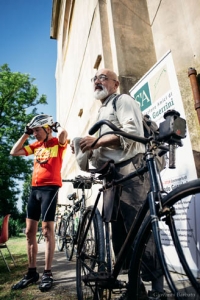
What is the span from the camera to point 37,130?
121 inches

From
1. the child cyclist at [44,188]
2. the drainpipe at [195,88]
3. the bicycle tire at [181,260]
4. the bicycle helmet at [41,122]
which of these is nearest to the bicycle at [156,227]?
the bicycle tire at [181,260]

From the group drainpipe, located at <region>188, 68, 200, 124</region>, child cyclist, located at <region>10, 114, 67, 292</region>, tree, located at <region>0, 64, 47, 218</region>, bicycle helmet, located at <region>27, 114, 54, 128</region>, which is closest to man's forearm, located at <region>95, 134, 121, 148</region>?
child cyclist, located at <region>10, 114, 67, 292</region>

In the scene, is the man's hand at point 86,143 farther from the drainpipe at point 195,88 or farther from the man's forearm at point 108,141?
the drainpipe at point 195,88

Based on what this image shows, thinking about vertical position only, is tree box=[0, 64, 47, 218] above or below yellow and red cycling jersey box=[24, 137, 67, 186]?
above

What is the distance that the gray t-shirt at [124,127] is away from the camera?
5.07ft

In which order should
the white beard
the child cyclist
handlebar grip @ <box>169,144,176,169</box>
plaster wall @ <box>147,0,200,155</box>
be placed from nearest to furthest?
handlebar grip @ <box>169,144,176,169</box> < the white beard < the child cyclist < plaster wall @ <box>147,0,200,155</box>

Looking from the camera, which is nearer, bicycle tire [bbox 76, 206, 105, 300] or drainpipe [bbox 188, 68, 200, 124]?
bicycle tire [bbox 76, 206, 105, 300]

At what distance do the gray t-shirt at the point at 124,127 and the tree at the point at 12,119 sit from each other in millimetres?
13123

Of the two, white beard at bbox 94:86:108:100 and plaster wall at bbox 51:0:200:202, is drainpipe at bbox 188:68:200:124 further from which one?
white beard at bbox 94:86:108:100

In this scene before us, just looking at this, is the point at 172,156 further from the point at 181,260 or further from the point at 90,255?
the point at 90,255

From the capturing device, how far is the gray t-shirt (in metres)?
1.55

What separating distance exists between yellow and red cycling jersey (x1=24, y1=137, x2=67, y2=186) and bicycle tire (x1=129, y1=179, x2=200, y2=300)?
1.86 meters

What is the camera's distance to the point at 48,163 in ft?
9.56

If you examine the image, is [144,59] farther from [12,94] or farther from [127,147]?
[12,94]
